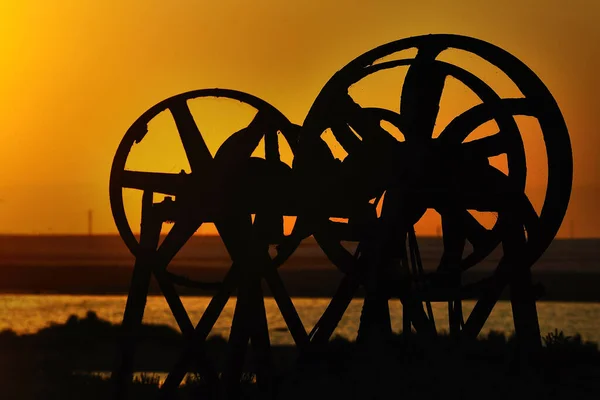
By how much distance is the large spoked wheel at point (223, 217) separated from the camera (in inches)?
575

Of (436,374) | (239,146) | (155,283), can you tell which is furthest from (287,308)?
(155,283)

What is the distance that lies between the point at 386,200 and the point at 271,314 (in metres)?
36.9

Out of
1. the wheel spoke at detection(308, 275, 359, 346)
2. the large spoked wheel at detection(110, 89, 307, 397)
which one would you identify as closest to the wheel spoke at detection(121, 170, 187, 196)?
the large spoked wheel at detection(110, 89, 307, 397)

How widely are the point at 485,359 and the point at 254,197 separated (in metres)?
3.25

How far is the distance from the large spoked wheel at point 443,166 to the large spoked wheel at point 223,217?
839mm

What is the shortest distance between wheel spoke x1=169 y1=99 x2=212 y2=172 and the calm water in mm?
18859

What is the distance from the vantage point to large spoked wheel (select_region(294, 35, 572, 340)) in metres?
13.8

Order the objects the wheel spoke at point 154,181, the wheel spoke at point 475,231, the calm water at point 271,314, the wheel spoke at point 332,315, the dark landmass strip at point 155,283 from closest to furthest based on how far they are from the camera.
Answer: the wheel spoke at point 332,315, the wheel spoke at point 475,231, the wheel spoke at point 154,181, the calm water at point 271,314, the dark landmass strip at point 155,283

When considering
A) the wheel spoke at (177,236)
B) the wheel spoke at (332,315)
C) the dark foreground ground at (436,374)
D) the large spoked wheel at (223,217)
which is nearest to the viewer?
the dark foreground ground at (436,374)

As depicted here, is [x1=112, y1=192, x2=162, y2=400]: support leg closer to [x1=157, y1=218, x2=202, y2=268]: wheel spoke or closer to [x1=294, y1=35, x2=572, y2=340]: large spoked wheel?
[x1=157, y1=218, x2=202, y2=268]: wheel spoke

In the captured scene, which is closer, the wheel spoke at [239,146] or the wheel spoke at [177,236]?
the wheel spoke at [239,146]

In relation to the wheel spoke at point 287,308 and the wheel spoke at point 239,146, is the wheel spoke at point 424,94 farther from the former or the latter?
the wheel spoke at point 287,308

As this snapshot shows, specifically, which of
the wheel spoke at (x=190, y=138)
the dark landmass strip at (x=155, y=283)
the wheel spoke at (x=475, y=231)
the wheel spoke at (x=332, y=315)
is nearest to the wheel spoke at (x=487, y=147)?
the wheel spoke at (x=475, y=231)

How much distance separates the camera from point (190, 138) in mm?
15750
